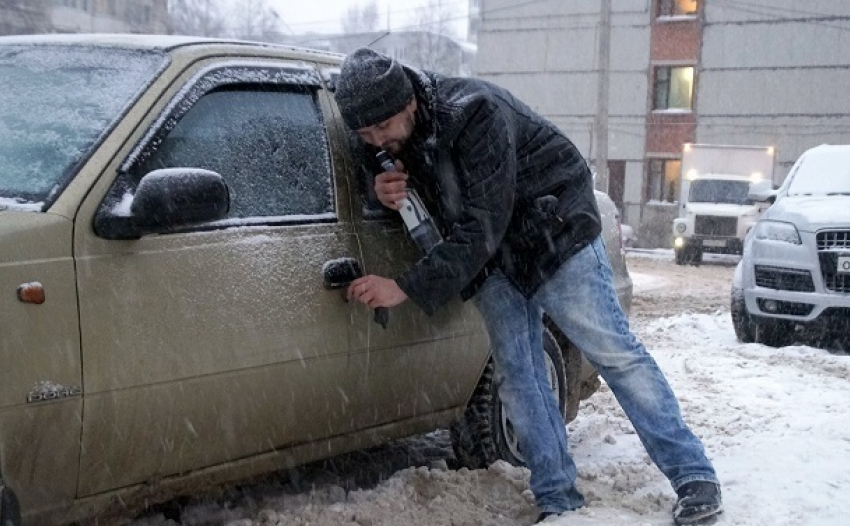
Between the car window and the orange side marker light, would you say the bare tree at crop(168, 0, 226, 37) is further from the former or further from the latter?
the orange side marker light

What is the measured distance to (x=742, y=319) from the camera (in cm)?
910

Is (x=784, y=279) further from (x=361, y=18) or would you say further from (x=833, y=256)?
A: (x=361, y=18)

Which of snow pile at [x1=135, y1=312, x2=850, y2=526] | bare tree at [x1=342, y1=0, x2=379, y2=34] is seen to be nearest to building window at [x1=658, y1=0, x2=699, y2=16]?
snow pile at [x1=135, y1=312, x2=850, y2=526]

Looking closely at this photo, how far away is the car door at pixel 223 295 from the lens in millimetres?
3031

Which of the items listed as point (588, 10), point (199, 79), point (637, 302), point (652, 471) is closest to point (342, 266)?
point (199, 79)

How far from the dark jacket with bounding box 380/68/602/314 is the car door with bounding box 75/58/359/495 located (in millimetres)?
354

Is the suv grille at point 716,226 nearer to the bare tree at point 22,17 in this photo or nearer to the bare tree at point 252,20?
the bare tree at point 22,17

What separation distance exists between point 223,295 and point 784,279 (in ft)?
21.3

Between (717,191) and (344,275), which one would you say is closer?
(344,275)

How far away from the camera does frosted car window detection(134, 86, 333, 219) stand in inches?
136

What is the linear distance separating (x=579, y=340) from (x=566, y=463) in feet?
1.62

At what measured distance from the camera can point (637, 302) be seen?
13.5 metres

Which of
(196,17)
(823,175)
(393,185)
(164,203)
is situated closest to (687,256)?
(823,175)

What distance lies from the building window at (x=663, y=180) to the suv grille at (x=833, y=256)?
28585mm
